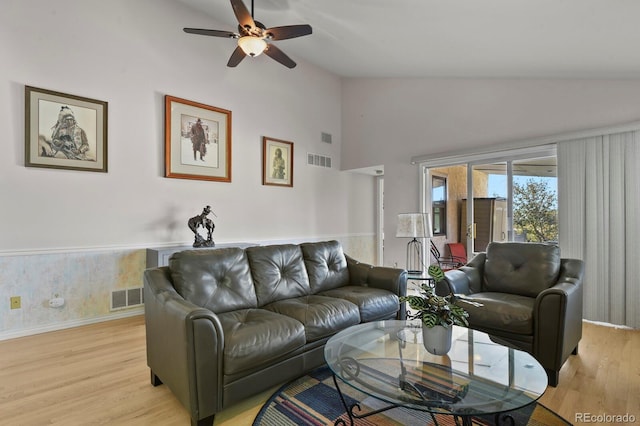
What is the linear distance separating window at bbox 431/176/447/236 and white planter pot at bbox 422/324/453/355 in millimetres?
3488

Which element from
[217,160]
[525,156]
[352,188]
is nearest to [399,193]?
[352,188]

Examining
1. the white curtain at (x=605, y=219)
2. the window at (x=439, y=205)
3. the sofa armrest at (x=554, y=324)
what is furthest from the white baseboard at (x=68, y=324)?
the white curtain at (x=605, y=219)

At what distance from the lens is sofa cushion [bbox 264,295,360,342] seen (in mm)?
2201

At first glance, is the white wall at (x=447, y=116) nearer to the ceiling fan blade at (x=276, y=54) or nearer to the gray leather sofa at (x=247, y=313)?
the ceiling fan blade at (x=276, y=54)

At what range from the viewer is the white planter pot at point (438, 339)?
1721mm

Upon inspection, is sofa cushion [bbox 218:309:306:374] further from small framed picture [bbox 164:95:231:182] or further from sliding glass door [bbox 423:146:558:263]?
sliding glass door [bbox 423:146:558:263]

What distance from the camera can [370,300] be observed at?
270 centimetres

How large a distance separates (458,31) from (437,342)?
3.02 m

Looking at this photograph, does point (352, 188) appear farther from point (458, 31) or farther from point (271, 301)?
point (271, 301)

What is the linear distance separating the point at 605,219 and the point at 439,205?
79.3 inches

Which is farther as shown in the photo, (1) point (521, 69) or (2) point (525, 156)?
(2) point (525, 156)

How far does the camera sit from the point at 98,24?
139 inches

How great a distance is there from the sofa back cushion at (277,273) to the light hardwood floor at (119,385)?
77 cm

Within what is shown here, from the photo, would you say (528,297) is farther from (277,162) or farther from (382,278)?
(277,162)
